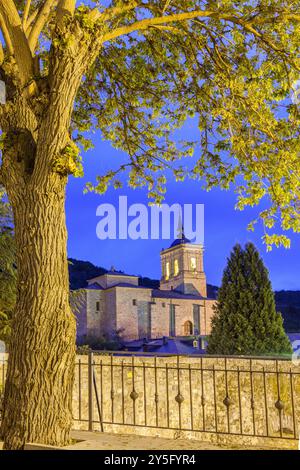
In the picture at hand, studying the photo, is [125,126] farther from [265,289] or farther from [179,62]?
[265,289]

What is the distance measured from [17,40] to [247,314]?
20431 mm

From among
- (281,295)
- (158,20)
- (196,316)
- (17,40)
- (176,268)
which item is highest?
(176,268)

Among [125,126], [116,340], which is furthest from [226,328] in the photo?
[116,340]

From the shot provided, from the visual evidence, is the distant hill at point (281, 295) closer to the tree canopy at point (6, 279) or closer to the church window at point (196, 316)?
the church window at point (196, 316)

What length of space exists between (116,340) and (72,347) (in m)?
53.2

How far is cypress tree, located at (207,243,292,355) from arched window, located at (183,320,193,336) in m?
38.2

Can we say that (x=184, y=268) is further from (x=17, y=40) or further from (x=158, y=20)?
(x=17, y=40)

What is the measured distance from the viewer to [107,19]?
20.2 feet

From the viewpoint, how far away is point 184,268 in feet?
250

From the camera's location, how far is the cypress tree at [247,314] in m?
23.8

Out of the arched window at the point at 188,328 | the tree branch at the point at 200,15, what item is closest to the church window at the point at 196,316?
the arched window at the point at 188,328

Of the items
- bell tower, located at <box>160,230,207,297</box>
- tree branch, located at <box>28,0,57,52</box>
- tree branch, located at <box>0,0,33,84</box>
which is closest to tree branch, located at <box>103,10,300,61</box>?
tree branch, located at <box>28,0,57,52</box>

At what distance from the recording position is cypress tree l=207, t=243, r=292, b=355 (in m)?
23.8

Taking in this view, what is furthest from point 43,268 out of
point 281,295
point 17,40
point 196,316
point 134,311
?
point 281,295
